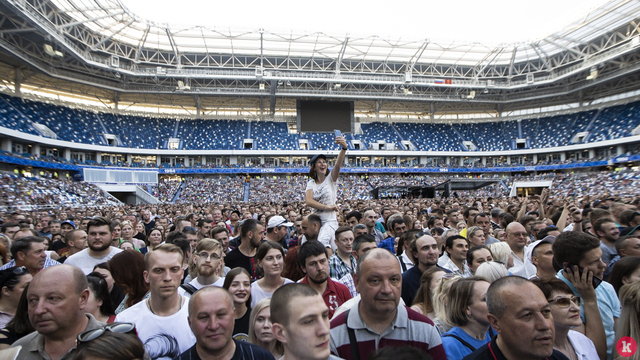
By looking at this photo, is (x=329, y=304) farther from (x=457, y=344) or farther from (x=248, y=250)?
(x=248, y=250)

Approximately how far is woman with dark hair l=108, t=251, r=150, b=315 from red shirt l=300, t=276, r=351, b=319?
1668mm

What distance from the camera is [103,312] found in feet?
10.2

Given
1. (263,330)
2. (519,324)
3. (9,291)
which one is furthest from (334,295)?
(9,291)

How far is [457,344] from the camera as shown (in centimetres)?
238

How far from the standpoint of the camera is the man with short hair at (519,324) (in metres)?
1.94

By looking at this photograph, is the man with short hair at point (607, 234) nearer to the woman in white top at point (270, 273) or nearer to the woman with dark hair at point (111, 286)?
the woman in white top at point (270, 273)

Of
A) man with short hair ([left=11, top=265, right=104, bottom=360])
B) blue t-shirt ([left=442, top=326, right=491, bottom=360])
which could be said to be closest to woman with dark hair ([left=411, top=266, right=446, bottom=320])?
blue t-shirt ([left=442, top=326, right=491, bottom=360])

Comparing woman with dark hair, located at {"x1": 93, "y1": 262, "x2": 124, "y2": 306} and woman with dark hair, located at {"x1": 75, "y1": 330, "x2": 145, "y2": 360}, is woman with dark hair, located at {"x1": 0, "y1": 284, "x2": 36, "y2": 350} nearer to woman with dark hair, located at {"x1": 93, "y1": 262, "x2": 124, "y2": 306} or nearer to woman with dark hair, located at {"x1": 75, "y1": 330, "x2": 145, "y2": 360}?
woman with dark hair, located at {"x1": 93, "y1": 262, "x2": 124, "y2": 306}

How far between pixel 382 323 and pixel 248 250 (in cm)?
341

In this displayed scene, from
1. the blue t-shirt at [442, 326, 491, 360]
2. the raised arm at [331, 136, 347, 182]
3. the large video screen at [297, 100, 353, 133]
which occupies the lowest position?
the blue t-shirt at [442, 326, 491, 360]

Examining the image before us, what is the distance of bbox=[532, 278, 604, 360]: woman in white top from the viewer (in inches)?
94.6

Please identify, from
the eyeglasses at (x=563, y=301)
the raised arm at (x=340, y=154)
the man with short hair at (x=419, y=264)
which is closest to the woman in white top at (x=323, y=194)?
the raised arm at (x=340, y=154)

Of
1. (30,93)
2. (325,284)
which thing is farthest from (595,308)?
(30,93)

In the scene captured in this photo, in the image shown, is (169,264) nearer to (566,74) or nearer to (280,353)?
(280,353)
